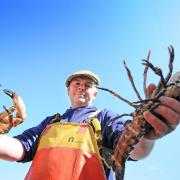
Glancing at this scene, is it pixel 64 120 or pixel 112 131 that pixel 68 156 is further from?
pixel 64 120

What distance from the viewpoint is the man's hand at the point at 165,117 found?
367cm

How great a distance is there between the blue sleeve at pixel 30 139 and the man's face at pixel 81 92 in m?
0.56

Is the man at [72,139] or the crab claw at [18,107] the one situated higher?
the crab claw at [18,107]

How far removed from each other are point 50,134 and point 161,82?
2684mm

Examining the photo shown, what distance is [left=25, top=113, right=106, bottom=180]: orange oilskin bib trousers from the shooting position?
5.46 meters

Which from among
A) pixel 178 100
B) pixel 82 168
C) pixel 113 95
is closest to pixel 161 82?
pixel 178 100

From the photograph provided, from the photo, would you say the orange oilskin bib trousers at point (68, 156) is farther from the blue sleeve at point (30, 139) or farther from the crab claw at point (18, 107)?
the crab claw at point (18, 107)

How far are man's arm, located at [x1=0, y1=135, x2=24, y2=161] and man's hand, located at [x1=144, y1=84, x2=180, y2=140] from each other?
284cm

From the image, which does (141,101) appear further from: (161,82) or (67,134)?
(67,134)

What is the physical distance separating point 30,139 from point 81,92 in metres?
1.20

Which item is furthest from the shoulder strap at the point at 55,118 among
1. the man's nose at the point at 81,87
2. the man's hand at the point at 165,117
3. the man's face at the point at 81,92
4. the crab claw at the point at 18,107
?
the man's hand at the point at 165,117

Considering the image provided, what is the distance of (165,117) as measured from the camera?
3.71 meters

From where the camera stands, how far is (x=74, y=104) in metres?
6.75

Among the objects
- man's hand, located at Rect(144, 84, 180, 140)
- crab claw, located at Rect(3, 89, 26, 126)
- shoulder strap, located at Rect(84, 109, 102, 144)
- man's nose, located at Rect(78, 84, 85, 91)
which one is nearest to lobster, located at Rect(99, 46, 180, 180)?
man's hand, located at Rect(144, 84, 180, 140)
